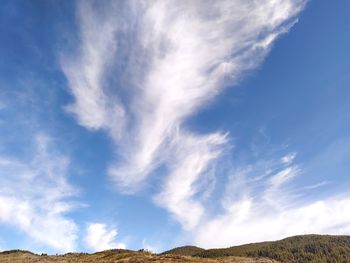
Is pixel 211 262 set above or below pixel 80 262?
below

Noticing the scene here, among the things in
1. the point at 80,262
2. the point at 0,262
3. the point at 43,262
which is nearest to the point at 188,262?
the point at 80,262

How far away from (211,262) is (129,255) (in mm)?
16310

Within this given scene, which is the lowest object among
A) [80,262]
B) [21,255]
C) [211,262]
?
[211,262]

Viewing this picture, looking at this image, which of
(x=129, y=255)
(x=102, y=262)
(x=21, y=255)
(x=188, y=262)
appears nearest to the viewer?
(x=188, y=262)

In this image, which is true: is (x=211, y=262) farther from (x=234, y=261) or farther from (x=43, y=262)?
(x=43, y=262)

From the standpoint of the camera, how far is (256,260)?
194 feet

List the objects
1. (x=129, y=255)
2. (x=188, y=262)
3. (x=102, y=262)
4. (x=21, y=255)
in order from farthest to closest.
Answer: (x=21, y=255)
(x=129, y=255)
(x=102, y=262)
(x=188, y=262)

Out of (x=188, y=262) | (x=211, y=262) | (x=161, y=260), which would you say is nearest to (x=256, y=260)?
(x=211, y=262)

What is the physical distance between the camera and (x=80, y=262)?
6028 centimetres

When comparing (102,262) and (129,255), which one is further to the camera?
(129,255)

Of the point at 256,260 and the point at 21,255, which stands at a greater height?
the point at 21,255

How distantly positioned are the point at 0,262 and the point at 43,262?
29.9 feet

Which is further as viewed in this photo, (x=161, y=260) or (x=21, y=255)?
(x=21, y=255)

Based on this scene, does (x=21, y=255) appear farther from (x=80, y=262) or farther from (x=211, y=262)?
(x=211, y=262)
